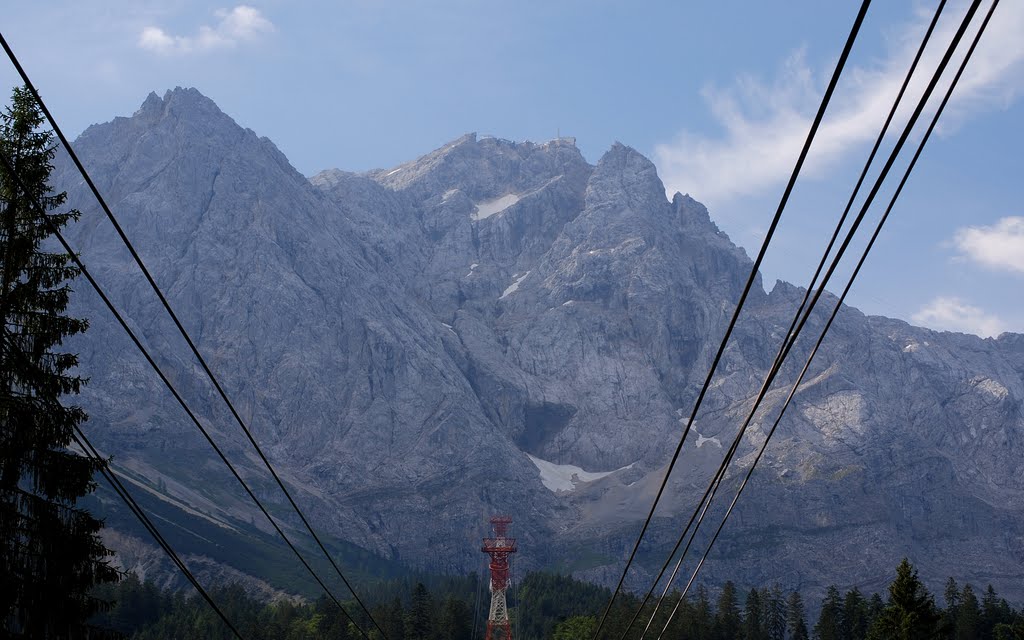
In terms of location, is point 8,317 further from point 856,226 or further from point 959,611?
point 959,611

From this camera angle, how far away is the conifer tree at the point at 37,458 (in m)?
19.6

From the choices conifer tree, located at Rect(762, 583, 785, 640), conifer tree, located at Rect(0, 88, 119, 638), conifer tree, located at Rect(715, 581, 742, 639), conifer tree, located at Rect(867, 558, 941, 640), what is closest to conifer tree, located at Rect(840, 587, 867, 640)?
conifer tree, located at Rect(762, 583, 785, 640)

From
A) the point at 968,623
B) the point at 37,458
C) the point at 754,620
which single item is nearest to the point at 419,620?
the point at 754,620

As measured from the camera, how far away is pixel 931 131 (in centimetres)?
1050

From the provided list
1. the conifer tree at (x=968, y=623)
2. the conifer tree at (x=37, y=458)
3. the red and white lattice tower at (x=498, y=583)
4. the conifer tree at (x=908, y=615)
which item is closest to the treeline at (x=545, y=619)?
the conifer tree at (x=968, y=623)

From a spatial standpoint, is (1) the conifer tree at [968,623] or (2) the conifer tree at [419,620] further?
(2) the conifer tree at [419,620]

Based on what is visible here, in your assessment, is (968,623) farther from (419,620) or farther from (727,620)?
(419,620)

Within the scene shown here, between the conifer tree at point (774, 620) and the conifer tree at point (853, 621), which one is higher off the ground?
the conifer tree at point (853, 621)

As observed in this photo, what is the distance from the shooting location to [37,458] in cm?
2005

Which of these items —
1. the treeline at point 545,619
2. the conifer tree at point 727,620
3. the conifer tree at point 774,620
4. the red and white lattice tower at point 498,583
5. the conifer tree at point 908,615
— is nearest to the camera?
the conifer tree at point 908,615

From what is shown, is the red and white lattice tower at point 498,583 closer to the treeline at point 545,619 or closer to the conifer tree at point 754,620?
the treeline at point 545,619

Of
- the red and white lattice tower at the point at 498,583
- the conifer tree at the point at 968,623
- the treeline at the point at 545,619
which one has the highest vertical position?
the red and white lattice tower at the point at 498,583

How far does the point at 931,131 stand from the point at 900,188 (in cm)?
156

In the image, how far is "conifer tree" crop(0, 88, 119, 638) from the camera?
773 inches
